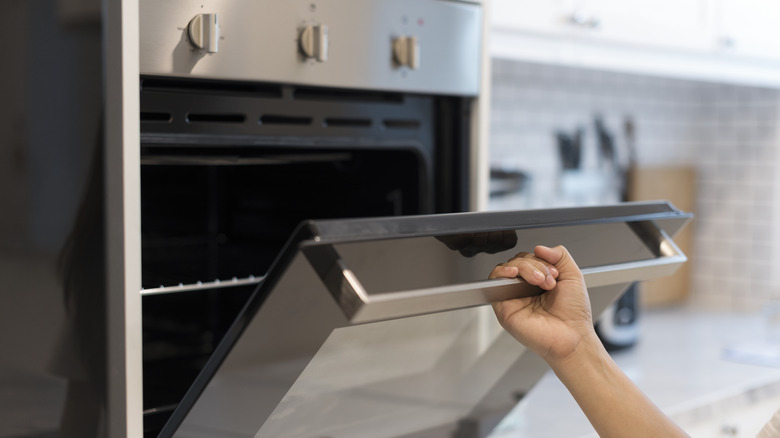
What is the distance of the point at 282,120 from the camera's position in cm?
99

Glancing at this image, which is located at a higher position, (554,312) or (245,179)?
(245,179)

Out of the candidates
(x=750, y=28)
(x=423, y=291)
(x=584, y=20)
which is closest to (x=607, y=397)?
(x=423, y=291)

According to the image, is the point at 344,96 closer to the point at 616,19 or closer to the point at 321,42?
the point at 321,42

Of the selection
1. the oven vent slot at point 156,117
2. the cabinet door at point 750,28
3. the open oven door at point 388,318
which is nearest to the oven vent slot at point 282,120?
the oven vent slot at point 156,117

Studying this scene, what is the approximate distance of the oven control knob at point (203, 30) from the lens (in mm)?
868

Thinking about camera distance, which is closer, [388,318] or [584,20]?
[388,318]

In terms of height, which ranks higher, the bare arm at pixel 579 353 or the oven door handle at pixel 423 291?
the oven door handle at pixel 423 291

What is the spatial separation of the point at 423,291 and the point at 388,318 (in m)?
0.04

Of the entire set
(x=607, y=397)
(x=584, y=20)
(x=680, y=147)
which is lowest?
(x=607, y=397)

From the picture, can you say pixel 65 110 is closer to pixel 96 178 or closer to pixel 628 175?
pixel 96 178

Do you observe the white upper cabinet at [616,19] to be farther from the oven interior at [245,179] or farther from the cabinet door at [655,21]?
the oven interior at [245,179]

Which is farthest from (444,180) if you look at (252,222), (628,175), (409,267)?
(628,175)

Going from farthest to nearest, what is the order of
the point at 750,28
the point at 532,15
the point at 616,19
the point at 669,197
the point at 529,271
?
the point at 669,197 < the point at 750,28 < the point at 616,19 < the point at 532,15 < the point at 529,271

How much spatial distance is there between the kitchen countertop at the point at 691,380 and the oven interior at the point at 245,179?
1.62 feet
